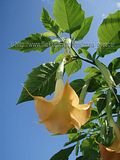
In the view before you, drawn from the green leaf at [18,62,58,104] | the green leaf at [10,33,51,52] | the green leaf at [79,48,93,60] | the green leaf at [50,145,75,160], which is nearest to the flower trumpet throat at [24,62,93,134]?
the green leaf at [18,62,58,104]

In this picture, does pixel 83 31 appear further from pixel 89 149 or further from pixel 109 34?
pixel 89 149

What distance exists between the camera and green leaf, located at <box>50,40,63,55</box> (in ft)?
5.04

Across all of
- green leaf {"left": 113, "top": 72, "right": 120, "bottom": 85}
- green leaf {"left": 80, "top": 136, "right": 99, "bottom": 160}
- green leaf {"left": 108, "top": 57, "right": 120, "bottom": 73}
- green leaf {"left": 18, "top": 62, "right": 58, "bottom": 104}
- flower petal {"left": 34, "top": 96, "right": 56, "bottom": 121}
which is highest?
green leaf {"left": 18, "top": 62, "right": 58, "bottom": 104}

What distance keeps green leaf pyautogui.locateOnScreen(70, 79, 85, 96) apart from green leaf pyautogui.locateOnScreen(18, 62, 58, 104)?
12cm

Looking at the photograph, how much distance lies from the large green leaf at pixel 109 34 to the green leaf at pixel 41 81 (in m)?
0.22

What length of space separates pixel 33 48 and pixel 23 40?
0.05 m

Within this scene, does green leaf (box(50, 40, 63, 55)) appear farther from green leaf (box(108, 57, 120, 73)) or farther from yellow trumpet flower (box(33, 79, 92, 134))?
yellow trumpet flower (box(33, 79, 92, 134))

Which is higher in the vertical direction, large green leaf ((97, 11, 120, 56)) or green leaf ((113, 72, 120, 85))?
large green leaf ((97, 11, 120, 56))

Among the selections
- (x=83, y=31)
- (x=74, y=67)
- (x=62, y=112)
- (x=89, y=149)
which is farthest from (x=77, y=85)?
(x=62, y=112)

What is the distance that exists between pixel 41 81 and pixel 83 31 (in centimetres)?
29

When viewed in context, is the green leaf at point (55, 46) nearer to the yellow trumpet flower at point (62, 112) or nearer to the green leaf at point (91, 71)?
the green leaf at point (91, 71)

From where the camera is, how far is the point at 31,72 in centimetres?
136

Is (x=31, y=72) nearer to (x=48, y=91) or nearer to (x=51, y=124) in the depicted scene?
(x=48, y=91)

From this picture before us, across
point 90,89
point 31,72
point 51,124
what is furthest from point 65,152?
point 51,124
